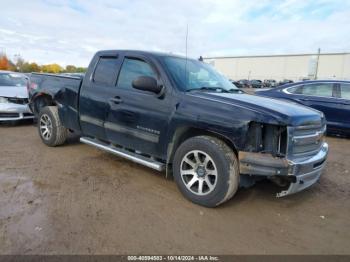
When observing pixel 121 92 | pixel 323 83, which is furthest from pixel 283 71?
pixel 121 92

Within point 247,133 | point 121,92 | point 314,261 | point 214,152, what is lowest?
point 314,261

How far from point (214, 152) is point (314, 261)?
143cm

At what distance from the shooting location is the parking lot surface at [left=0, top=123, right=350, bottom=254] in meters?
2.72

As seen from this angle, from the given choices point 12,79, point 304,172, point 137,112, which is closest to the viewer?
point 304,172

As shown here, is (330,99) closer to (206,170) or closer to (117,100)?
(206,170)

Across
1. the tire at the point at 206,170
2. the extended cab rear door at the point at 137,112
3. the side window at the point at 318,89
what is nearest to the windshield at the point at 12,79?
the extended cab rear door at the point at 137,112

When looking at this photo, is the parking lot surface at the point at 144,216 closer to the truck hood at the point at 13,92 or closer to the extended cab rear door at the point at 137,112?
the extended cab rear door at the point at 137,112

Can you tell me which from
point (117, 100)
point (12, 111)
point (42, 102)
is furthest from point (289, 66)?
point (117, 100)

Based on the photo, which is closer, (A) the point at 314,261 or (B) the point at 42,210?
(A) the point at 314,261

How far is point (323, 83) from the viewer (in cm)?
772

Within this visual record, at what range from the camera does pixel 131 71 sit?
433 centimetres

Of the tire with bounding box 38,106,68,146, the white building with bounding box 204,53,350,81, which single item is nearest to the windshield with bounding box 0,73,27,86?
the tire with bounding box 38,106,68,146

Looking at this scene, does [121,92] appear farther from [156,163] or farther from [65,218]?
[65,218]

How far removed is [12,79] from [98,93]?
6.18 m
